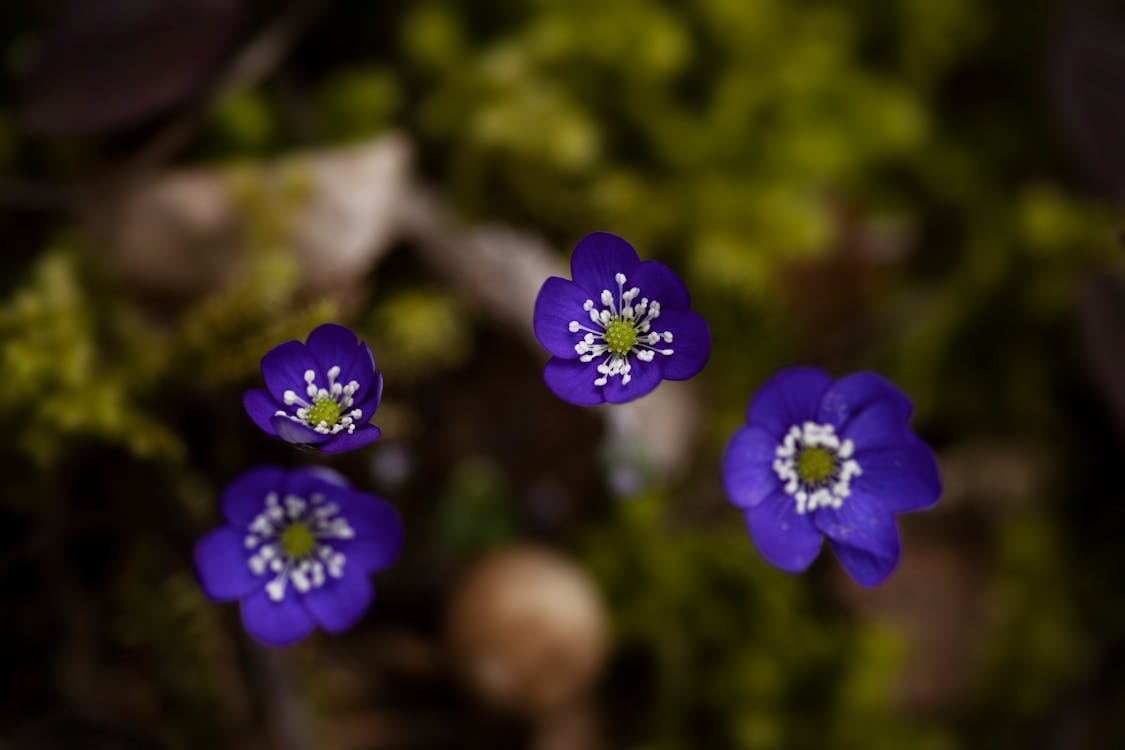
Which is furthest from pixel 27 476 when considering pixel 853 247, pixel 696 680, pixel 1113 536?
pixel 1113 536

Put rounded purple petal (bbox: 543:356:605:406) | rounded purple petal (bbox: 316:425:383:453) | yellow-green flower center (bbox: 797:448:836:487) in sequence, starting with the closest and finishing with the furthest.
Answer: rounded purple petal (bbox: 316:425:383:453) < rounded purple petal (bbox: 543:356:605:406) < yellow-green flower center (bbox: 797:448:836:487)

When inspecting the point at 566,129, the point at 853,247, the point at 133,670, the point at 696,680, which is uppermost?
the point at 853,247

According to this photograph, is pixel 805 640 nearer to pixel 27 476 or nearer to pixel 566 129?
pixel 566 129

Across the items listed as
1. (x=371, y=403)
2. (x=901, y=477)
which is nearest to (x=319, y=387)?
(x=371, y=403)

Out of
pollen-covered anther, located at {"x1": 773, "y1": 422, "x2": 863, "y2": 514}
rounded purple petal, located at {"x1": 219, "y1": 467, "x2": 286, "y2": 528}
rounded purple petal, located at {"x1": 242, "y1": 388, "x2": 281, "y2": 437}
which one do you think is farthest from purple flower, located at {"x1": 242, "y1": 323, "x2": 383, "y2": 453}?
pollen-covered anther, located at {"x1": 773, "y1": 422, "x2": 863, "y2": 514}

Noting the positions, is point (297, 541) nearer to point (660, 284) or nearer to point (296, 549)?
point (296, 549)

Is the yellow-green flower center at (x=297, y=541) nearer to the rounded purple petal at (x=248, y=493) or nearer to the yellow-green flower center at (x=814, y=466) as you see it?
the rounded purple petal at (x=248, y=493)

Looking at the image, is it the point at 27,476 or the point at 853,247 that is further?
the point at 853,247

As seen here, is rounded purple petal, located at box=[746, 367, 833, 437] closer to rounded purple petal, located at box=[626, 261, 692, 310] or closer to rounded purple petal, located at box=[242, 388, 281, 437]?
rounded purple petal, located at box=[626, 261, 692, 310]
